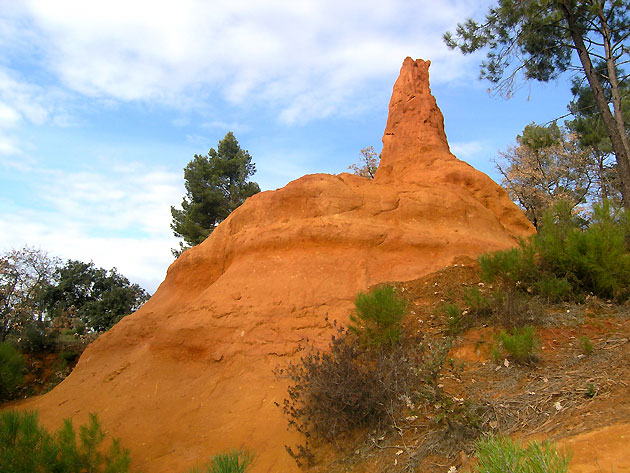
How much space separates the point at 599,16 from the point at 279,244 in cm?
1089

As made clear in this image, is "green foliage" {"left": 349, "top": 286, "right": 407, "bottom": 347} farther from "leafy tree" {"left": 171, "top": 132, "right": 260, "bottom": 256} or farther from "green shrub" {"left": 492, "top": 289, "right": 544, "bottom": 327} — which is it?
"leafy tree" {"left": 171, "top": 132, "right": 260, "bottom": 256}

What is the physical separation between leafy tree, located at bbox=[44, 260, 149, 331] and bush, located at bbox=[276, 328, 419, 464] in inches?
750

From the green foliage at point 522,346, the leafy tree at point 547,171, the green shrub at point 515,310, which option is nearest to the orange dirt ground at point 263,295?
the green shrub at point 515,310

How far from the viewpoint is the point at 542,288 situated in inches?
267

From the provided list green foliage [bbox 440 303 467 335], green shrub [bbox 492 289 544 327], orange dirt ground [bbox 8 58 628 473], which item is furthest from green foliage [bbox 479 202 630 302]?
orange dirt ground [bbox 8 58 628 473]

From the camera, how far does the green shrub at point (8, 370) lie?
9445 millimetres

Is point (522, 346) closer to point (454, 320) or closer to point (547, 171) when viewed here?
point (454, 320)

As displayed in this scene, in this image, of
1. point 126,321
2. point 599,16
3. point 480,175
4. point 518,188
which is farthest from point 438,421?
point 518,188

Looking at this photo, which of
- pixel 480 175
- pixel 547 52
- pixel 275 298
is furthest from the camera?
pixel 547 52

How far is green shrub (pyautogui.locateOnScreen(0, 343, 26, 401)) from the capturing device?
945cm

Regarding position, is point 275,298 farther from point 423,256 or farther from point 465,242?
point 465,242

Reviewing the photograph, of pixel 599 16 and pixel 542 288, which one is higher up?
pixel 599 16

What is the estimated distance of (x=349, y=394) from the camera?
194 inches

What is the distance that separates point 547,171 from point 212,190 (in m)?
17.2
